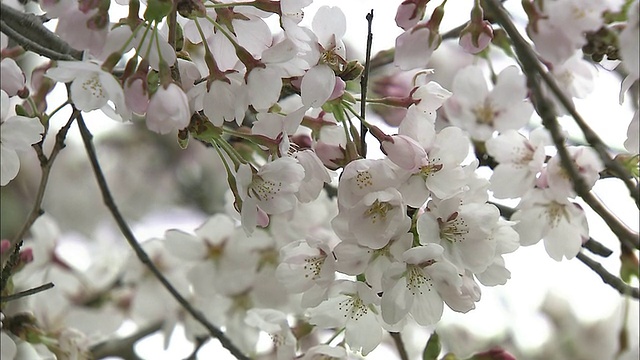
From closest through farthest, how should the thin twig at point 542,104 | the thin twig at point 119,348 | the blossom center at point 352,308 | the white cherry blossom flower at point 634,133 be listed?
the thin twig at point 542,104, the white cherry blossom flower at point 634,133, the blossom center at point 352,308, the thin twig at point 119,348

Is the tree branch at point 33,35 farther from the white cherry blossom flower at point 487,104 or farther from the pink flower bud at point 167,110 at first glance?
the white cherry blossom flower at point 487,104

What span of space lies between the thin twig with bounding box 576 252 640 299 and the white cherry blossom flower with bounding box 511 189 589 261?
3cm

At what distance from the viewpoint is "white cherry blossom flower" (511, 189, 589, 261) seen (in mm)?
767

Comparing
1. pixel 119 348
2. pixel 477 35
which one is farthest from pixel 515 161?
pixel 119 348

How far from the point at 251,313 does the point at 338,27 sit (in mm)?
324

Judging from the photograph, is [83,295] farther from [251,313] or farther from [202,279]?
[251,313]

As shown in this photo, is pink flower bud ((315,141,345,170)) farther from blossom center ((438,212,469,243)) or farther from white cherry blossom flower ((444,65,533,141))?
white cherry blossom flower ((444,65,533,141))

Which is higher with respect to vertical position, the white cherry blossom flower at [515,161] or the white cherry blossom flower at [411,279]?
the white cherry blossom flower at [411,279]

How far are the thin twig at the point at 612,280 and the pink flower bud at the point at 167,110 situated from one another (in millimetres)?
412

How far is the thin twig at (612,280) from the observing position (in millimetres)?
742

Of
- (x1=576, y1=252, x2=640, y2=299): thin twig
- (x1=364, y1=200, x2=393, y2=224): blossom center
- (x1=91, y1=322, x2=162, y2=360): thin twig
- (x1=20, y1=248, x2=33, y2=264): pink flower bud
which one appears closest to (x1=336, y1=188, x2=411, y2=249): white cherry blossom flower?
(x1=364, y1=200, x2=393, y2=224): blossom center

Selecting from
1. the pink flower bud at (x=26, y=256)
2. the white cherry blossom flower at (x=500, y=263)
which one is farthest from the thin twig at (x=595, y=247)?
the pink flower bud at (x=26, y=256)

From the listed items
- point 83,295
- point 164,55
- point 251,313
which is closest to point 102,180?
point 251,313

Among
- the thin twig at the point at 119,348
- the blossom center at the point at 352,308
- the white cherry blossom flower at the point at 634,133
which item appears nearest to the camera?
the white cherry blossom flower at the point at 634,133
